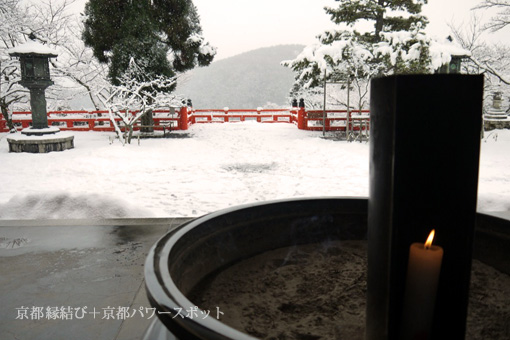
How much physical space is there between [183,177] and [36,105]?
6.82 metres

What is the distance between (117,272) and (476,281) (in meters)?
2.47

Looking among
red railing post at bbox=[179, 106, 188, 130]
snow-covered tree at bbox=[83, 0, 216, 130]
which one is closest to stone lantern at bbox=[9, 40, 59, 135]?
snow-covered tree at bbox=[83, 0, 216, 130]

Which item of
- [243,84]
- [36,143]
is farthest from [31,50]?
[243,84]

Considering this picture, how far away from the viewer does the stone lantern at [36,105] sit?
1180 cm

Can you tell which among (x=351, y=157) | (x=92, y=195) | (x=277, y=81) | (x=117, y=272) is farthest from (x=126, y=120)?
(x=277, y=81)

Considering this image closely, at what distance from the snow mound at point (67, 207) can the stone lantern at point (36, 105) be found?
667 centimetres

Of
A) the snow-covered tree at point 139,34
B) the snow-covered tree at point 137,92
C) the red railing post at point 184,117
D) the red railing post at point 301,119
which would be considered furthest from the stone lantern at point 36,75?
the red railing post at point 301,119

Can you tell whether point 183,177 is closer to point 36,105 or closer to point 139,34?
point 36,105

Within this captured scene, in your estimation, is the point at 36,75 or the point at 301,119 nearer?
the point at 36,75

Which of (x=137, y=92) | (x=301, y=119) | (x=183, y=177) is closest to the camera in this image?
(x=183, y=177)

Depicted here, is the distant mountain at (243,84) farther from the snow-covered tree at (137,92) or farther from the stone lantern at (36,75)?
the stone lantern at (36,75)

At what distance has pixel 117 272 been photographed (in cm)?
316

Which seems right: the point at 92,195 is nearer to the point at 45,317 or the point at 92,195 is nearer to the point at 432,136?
the point at 45,317

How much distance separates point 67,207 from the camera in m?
5.47
